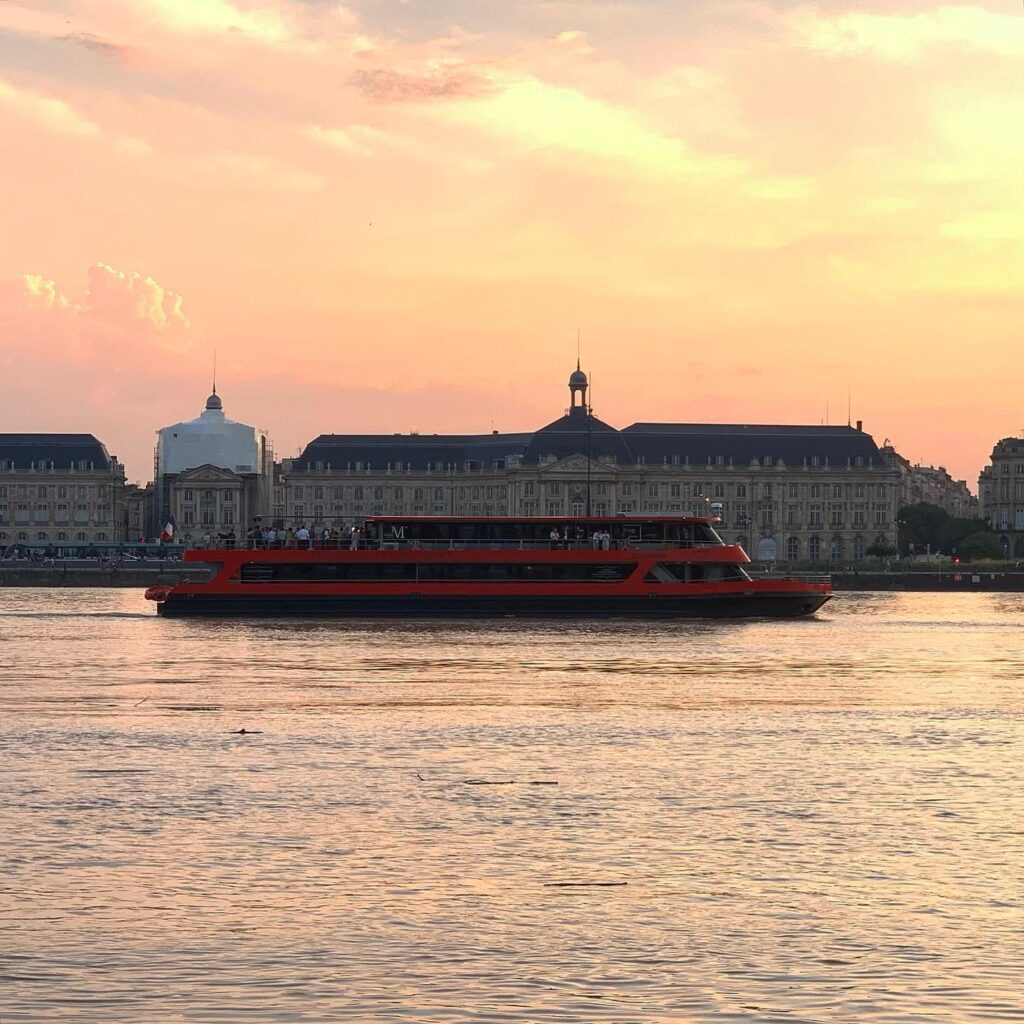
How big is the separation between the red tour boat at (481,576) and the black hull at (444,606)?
48mm

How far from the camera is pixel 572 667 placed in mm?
63781

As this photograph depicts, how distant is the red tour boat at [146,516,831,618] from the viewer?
96.6 metres

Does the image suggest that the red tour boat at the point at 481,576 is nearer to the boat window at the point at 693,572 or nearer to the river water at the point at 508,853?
the boat window at the point at 693,572

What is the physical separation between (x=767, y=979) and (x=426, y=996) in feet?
11.2

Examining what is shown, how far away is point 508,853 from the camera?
26750mm

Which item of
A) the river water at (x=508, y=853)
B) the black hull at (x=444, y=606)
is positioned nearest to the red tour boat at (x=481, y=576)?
the black hull at (x=444, y=606)

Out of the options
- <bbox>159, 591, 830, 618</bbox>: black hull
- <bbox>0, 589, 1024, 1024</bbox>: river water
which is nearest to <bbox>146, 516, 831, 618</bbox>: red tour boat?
<bbox>159, 591, 830, 618</bbox>: black hull

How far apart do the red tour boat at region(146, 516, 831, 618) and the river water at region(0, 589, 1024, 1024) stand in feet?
133

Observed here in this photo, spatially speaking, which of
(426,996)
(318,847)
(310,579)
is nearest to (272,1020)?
(426,996)

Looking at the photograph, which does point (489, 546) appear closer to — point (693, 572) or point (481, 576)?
point (481, 576)

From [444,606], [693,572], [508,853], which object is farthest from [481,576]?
[508,853]

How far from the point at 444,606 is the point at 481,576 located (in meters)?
2.54

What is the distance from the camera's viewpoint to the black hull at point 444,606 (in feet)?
316

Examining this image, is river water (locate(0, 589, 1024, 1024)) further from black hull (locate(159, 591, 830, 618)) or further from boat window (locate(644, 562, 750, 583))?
boat window (locate(644, 562, 750, 583))
